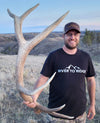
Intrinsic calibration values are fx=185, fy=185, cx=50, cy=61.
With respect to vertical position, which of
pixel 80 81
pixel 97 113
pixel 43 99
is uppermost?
pixel 80 81

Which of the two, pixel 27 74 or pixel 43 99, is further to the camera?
pixel 27 74

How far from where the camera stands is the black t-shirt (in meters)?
Result: 2.65

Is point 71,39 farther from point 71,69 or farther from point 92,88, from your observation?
point 92,88

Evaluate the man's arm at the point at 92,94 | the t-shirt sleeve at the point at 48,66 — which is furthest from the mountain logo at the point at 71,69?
the man's arm at the point at 92,94

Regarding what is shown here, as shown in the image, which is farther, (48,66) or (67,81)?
(48,66)

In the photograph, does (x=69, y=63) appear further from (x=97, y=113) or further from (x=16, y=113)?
(x=97, y=113)

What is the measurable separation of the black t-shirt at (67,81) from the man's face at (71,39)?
0.13 meters

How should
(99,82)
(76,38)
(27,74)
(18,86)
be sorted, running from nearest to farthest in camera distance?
1. (18,86)
2. (76,38)
3. (27,74)
4. (99,82)

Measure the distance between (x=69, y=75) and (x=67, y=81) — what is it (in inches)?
3.6

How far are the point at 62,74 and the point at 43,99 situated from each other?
118 inches

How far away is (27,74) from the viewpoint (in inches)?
295

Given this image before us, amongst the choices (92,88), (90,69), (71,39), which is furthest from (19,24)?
(92,88)

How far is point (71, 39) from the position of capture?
2809 mm

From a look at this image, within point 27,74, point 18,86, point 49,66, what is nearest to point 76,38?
point 49,66
